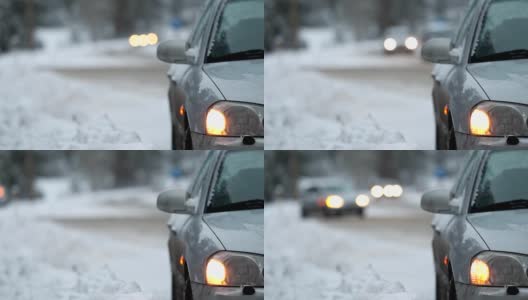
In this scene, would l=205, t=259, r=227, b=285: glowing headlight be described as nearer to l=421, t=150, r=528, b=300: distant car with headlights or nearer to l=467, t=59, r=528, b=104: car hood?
l=421, t=150, r=528, b=300: distant car with headlights

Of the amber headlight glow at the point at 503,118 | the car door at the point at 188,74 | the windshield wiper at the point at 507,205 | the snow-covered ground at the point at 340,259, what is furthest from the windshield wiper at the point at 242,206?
the snow-covered ground at the point at 340,259

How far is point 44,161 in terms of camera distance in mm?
11812

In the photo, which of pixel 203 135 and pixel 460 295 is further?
pixel 203 135

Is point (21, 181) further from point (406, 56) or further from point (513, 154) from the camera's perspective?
point (513, 154)

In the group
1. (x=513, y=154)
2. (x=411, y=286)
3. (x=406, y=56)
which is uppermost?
(x=406, y=56)

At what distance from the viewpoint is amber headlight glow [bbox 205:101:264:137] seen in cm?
629

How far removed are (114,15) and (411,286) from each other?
2.73m

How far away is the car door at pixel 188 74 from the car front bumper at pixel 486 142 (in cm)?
129

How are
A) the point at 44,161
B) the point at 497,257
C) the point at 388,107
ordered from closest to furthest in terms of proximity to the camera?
the point at 497,257, the point at 388,107, the point at 44,161

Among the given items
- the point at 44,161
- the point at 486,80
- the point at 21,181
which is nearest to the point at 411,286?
the point at 486,80

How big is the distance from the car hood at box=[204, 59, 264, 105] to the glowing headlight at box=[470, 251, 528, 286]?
1.31 meters

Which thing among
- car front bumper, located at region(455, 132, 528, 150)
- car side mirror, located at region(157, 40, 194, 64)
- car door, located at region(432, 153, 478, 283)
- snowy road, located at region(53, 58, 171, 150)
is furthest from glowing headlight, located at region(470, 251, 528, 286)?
snowy road, located at region(53, 58, 171, 150)

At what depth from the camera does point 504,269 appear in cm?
573

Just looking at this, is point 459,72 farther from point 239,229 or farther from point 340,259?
point 340,259
